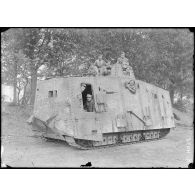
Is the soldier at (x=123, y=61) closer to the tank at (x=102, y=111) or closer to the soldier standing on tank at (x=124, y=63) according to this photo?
the soldier standing on tank at (x=124, y=63)

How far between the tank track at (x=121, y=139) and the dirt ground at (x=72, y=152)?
226 millimetres

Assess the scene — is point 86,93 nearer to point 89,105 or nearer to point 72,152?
point 89,105

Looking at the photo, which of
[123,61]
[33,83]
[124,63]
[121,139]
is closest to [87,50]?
[123,61]

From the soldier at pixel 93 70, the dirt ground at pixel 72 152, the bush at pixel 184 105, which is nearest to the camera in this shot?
the dirt ground at pixel 72 152

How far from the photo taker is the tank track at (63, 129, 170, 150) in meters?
10.7

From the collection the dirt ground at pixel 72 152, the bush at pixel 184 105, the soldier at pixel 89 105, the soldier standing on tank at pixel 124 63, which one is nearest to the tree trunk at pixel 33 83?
the dirt ground at pixel 72 152

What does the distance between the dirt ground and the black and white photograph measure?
3cm

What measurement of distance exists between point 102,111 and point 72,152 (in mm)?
1746

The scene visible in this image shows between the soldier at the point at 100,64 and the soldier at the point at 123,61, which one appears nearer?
the soldier at the point at 100,64

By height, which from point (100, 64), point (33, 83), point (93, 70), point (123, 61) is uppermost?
point (123, 61)

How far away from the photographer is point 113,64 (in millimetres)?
11367

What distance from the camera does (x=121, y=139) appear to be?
11.9 m

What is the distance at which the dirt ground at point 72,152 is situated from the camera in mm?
9711

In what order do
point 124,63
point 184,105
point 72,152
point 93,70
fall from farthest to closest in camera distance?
point 124,63 < point 93,70 < point 184,105 < point 72,152
